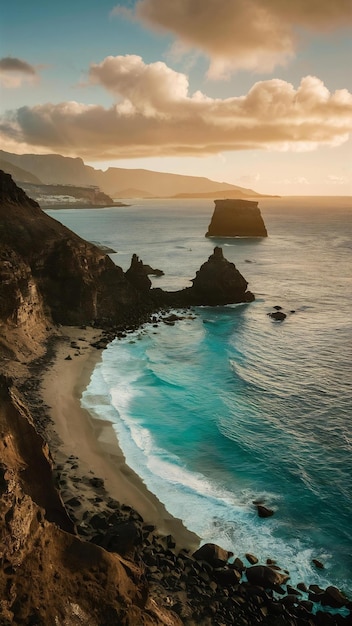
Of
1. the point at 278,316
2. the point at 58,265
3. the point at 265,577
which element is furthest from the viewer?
the point at 278,316

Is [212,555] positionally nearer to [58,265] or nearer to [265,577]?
[265,577]

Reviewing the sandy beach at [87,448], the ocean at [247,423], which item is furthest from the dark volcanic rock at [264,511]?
the sandy beach at [87,448]

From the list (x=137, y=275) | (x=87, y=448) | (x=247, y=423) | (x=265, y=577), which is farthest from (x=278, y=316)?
(x=265, y=577)

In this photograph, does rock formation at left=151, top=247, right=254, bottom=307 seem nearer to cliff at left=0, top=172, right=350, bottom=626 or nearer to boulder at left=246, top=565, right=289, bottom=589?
cliff at left=0, top=172, right=350, bottom=626

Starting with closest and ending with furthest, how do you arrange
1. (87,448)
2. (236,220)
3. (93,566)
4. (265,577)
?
(93,566) < (265,577) < (87,448) < (236,220)

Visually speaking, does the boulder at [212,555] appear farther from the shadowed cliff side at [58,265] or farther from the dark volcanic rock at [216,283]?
the dark volcanic rock at [216,283]

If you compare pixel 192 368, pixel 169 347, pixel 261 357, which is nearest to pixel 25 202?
pixel 169 347

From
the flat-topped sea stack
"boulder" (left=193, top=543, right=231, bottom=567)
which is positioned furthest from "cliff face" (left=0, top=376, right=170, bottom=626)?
the flat-topped sea stack
